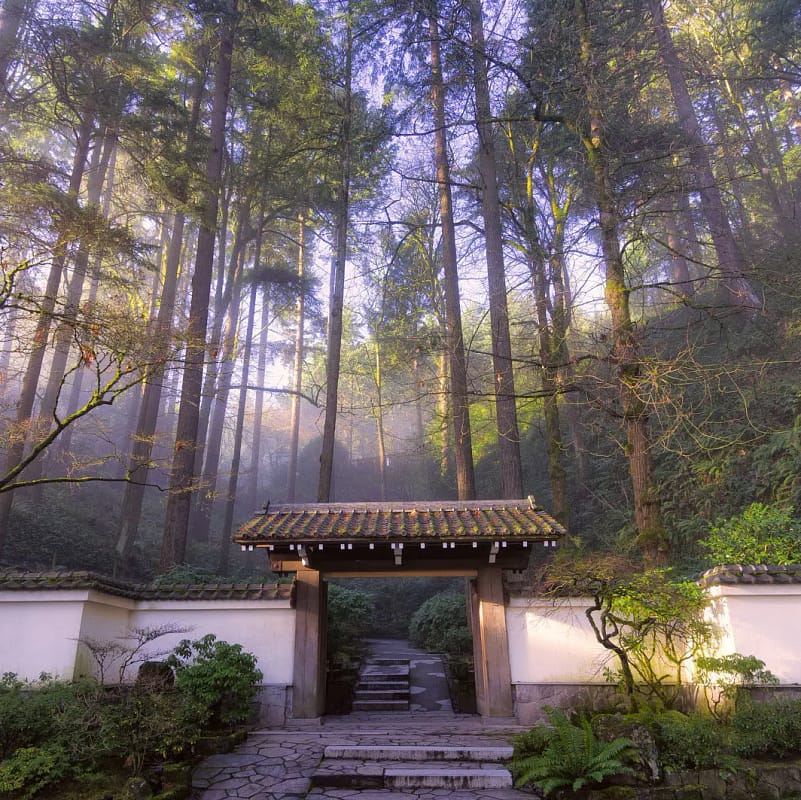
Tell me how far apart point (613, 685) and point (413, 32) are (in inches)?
442

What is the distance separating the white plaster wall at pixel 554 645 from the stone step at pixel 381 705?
316 cm

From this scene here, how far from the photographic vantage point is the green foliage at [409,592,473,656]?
13.0m

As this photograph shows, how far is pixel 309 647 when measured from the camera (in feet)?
26.6

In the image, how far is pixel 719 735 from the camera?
18.3ft

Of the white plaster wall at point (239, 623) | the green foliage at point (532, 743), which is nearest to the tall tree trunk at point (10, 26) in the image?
the white plaster wall at point (239, 623)

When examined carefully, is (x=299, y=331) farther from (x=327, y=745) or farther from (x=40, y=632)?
(x=327, y=745)

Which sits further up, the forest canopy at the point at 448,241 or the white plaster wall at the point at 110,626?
the forest canopy at the point at 448,241

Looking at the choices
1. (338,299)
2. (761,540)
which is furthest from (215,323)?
(761,540)

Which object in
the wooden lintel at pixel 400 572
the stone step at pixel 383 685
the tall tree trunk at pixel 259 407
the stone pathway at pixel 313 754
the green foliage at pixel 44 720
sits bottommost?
the stone pathway at pixel 313 754

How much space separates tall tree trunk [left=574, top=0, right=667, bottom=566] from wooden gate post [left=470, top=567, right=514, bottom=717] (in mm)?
2257

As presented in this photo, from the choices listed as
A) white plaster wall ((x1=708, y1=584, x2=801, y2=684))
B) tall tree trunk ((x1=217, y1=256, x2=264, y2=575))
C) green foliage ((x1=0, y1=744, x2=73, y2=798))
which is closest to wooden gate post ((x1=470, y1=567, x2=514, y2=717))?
white plaster wall ((x1=708, y1=584, x2=801, y2=684))

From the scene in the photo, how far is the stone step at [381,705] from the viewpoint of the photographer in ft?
32.9

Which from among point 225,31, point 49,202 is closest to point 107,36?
point 225,31

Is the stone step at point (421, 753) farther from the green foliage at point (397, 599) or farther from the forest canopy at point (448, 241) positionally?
the green foliage at point (397, 599)
